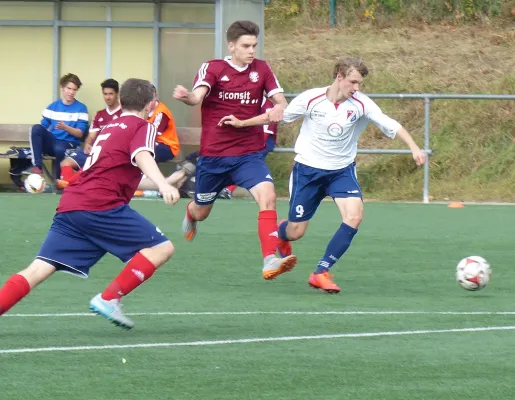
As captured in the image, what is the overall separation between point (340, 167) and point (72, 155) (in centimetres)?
842

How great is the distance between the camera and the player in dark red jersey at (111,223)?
6820 mm

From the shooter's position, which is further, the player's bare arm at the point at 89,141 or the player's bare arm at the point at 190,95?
the player's bare arm at the point at 89,141

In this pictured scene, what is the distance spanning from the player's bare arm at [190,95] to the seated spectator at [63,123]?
786 cm

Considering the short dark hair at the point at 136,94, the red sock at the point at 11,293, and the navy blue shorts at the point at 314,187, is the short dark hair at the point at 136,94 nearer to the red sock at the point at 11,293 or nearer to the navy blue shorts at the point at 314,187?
the red sock at the point at 11,293

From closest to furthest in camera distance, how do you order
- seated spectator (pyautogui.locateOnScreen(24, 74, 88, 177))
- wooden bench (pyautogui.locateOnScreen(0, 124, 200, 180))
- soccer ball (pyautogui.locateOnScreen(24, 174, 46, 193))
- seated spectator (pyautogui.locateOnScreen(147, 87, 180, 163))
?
seated spectator (pyautogui.locateOnScreen(147, 87, 180, 163)), soccer ball (pyautogui.locateOnScreen(24, 174, 46, 193)), seated spectator (pyautogui.locateOnScreen(24, 74, 88, 177)), wooden bench (pyautogui.locateOnScreen(0, 124, 200, 180))

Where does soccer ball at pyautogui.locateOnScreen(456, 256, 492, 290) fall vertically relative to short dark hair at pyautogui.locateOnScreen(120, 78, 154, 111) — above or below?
below

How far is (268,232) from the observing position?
A: 925 cm

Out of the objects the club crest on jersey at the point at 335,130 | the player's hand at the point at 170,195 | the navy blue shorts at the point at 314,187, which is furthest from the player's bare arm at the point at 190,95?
the player's hand at the point at 170,195

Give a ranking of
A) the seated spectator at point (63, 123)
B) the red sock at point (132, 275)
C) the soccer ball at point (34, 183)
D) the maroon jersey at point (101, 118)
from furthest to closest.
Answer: the seated spectator at point (63, 123)
the maroon jersey at point (101, 118)
the soccer ball at point (34, 183)
the red sock at point (132, 275)

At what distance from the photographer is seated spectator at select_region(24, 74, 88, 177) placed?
56.4 ft

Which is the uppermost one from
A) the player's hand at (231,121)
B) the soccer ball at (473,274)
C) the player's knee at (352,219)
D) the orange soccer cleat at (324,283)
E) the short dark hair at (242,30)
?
the short dark hair at (242,30)

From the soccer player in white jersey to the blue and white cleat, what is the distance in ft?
7.97

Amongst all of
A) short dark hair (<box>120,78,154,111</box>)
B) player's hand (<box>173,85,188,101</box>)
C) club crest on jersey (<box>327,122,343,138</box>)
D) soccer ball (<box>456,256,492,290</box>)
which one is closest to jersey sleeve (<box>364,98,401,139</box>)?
club crest on jersey (<box>327,122,343,138</box>)

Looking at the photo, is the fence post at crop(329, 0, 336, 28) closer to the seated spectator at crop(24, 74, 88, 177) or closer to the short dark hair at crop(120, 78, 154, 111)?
the seated spectator at crop(24, 74, 88, 177)
